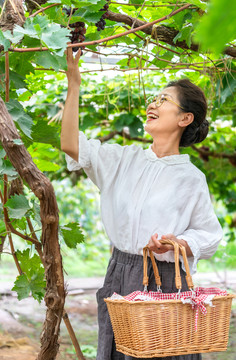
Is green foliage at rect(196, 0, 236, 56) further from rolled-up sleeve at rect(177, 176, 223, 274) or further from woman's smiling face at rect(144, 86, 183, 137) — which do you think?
woman's smiling face at rect(144, 86, 183, 137)

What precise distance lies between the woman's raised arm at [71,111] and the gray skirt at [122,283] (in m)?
0.41

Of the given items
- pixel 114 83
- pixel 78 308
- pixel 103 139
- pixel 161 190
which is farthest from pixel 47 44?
pixel 78 308

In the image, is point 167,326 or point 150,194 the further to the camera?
point 150,194

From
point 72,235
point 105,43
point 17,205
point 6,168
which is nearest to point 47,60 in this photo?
point 6,168

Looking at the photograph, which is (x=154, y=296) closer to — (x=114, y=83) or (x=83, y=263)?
(x=114, y=83)

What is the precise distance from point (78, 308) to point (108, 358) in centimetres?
408

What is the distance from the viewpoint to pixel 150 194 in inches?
63.4

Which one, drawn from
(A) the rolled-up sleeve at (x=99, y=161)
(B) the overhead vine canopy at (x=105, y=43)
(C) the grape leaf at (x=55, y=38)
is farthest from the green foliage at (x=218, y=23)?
(A) the rolled-up sleeve at (x=99, y=161)

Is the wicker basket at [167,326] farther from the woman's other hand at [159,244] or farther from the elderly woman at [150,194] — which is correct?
the elderly woman at [150,194]

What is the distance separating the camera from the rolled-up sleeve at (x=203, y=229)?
1534 millimetres

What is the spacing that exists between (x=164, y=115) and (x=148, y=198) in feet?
0.98

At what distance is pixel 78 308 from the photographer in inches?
220

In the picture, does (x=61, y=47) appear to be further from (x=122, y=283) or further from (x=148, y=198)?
(x=122, y=283)

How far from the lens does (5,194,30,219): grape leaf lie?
4.91 feet
